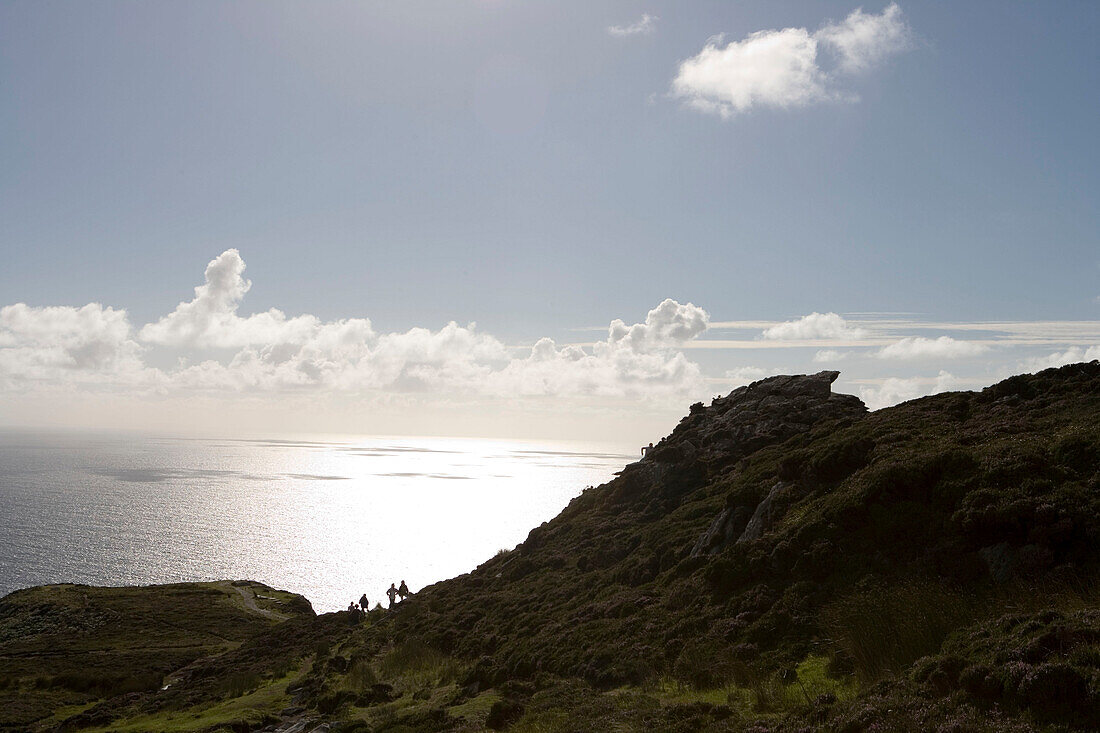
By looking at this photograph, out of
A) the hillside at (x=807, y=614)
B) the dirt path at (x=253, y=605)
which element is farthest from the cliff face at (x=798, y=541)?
the dirt path at (x=253, y=605)

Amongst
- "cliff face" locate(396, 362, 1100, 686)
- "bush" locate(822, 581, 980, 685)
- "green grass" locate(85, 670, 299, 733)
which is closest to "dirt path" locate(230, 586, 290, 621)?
"green grass" locate(85, 670, 299, 733)

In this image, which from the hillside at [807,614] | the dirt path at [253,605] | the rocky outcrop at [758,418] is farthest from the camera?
the dirt path at [253,605]

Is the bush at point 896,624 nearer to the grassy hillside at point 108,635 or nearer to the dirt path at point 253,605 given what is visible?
the grassy hillside at point 108,635

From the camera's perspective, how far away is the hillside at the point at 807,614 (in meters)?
10.5

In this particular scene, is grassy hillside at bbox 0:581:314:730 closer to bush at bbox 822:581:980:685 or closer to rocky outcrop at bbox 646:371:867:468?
rocky outcrop at bbox 646:371:867:468

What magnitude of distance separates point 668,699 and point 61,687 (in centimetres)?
6854

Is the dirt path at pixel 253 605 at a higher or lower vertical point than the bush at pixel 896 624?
lower

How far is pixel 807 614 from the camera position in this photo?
17234 millimetres

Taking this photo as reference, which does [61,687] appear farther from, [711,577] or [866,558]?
[866,558]

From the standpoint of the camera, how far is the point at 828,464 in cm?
2595

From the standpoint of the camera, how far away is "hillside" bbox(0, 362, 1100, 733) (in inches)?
412

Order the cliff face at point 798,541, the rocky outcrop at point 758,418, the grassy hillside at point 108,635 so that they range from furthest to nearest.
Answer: the grassy hillside at point 108,635, the rocky outcrop at point 758,418, the cliff face at point 798,541

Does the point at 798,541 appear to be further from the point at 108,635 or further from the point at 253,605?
the point at 253,605

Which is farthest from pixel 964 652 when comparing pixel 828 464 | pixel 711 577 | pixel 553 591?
pixel 553 591
